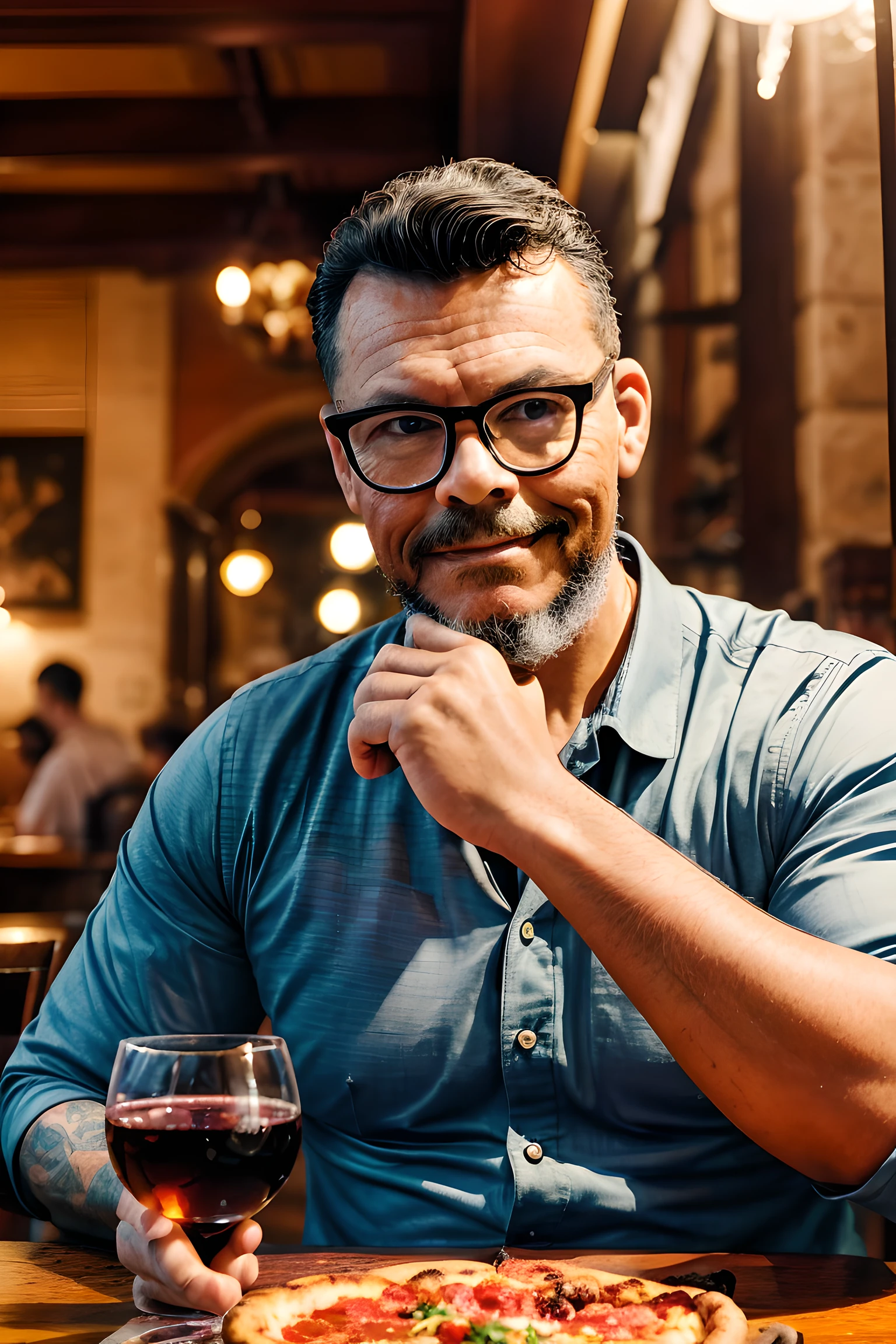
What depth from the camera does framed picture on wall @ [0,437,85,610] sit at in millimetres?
9648

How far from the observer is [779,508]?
12.7 feet

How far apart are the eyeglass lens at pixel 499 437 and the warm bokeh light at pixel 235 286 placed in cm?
676

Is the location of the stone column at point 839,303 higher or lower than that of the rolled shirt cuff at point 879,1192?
higher

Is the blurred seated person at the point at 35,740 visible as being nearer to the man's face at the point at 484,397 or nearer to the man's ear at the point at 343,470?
the man's ear at the point at 343,470

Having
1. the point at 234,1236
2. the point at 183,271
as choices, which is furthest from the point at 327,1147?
the point at 183,271

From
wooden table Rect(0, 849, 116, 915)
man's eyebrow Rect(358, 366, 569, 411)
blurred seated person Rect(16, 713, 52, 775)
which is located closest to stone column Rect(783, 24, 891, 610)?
man's eyebrow Rect(358, 366, 569, 411)

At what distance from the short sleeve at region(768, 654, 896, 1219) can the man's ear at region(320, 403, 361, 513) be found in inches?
24.0

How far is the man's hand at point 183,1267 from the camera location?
2.60 ft

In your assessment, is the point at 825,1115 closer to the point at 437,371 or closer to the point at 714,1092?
the point at 714,1092

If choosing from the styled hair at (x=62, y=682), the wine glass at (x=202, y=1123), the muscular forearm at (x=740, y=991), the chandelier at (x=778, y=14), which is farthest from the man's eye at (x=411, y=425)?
the styled hair at (x=62, y=682)

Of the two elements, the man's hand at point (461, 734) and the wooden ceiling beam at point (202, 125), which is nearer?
the man's hand at point (461, 734)

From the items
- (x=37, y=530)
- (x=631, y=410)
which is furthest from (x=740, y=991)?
(x=37, y=530)

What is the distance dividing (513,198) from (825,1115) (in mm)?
1040

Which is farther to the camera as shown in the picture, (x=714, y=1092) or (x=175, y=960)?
(x=175, y=960)
